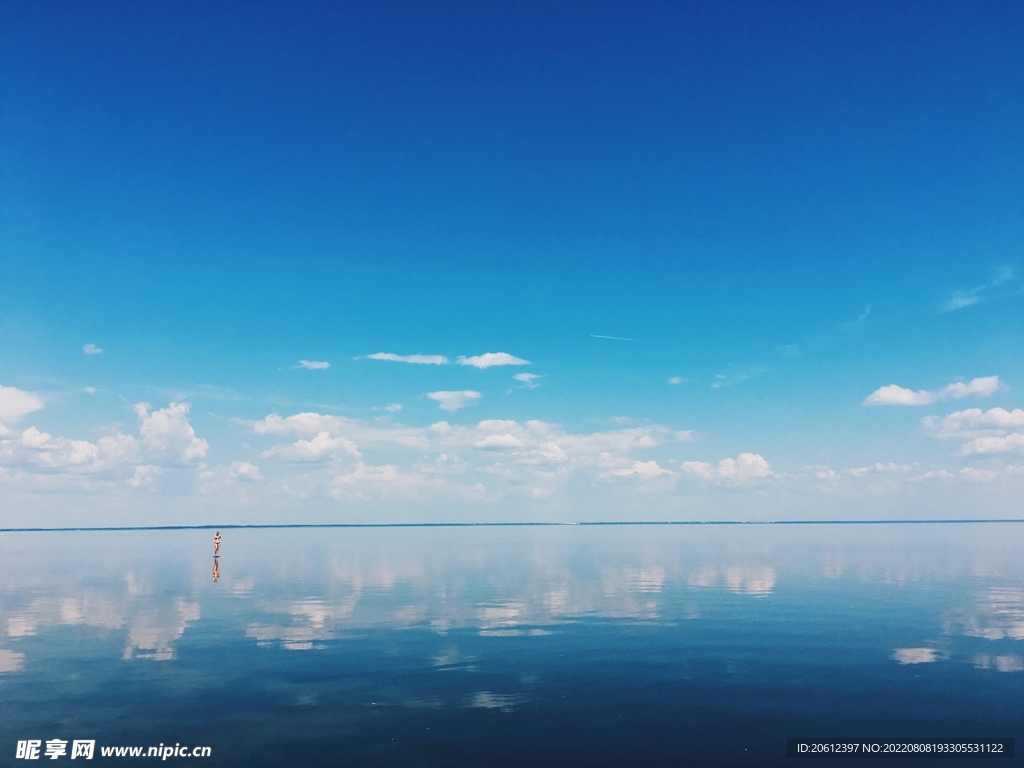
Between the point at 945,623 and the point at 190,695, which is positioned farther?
the point at 945,623

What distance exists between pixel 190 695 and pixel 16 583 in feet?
221

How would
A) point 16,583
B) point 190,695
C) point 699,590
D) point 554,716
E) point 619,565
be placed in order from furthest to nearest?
point 619,565
point 16,583
point 699,590
point 190,695
point 554,716

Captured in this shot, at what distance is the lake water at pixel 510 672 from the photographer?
23812 mm

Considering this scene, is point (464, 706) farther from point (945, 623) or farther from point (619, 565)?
point (619, 565)

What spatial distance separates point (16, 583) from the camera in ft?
253

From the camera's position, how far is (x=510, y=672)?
3253cm

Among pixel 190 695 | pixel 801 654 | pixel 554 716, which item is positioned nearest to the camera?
pixel 554 716

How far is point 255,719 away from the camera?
1017 inches

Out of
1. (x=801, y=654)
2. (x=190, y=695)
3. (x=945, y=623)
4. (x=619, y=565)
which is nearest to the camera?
(x=190, y=695)

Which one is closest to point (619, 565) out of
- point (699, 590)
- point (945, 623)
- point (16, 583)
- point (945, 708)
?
point (699, 590)

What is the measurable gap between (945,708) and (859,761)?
24.9ft

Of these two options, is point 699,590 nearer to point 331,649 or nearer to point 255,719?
point 331,649

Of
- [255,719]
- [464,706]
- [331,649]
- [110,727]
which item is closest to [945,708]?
[464,706]

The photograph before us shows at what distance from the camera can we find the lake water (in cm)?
2381
